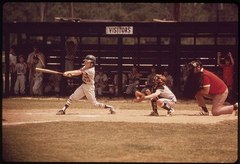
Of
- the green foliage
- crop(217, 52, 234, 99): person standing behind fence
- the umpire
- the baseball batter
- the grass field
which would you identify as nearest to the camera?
the grass field

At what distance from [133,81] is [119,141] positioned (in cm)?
1160

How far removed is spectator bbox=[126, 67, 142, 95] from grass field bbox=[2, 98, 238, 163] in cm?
743

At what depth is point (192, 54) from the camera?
23.1 metres

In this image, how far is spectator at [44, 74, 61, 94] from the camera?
23.2m

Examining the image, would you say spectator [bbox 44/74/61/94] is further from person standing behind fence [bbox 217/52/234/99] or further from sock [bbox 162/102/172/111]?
sock [bbox 162/102/172/111]

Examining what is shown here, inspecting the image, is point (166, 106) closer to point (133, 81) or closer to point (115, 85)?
point (133, 81)

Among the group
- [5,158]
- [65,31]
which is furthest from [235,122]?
[65,31]

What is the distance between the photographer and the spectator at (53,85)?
23.2m

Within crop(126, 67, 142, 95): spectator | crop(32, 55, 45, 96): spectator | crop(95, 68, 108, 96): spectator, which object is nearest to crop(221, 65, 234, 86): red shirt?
crop(126, 67, 142, 95): spectator

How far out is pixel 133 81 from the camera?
74.0 feet

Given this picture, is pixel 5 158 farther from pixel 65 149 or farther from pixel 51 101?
pixel 51 101

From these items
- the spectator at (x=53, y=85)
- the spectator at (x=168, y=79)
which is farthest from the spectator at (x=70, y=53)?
the spectator at (x=168, y=79)

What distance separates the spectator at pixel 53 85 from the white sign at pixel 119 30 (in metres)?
2.65

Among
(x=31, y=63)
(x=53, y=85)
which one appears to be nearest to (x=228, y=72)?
(x=53, y=85)
